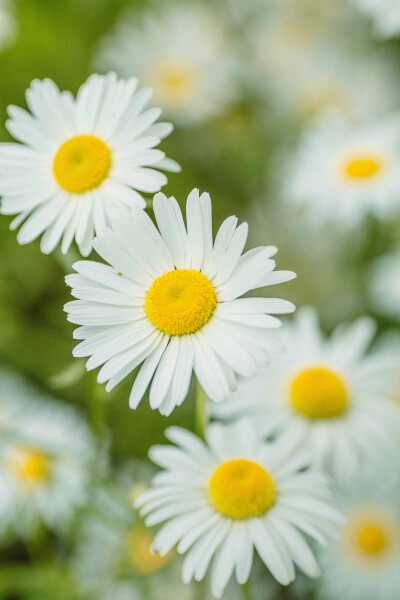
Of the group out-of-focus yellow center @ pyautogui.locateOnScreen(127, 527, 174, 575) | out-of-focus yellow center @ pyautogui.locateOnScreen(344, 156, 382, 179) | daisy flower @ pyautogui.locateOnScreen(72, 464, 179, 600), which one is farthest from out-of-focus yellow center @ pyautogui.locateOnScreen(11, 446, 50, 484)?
out-of-focus yellow center @ pyautogui.locateOnScreen(344, 156, 382, 179)

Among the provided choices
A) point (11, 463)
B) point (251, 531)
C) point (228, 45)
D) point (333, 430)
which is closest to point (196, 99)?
point (228, 45)

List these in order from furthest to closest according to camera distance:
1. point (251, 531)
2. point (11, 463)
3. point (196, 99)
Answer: point (196, 99), point (11, 463), point (251, 531)

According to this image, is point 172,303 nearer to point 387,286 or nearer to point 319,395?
point 319,395

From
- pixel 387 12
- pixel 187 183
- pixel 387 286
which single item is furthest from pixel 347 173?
pixel 187 183

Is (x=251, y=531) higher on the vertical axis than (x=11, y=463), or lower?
higher

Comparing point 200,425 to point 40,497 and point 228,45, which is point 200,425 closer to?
point 40,497

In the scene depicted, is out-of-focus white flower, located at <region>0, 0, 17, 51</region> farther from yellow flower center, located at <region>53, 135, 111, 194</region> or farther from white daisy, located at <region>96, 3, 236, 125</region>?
yellow flower center, located at <region>53, 135, 111, 194</region>
